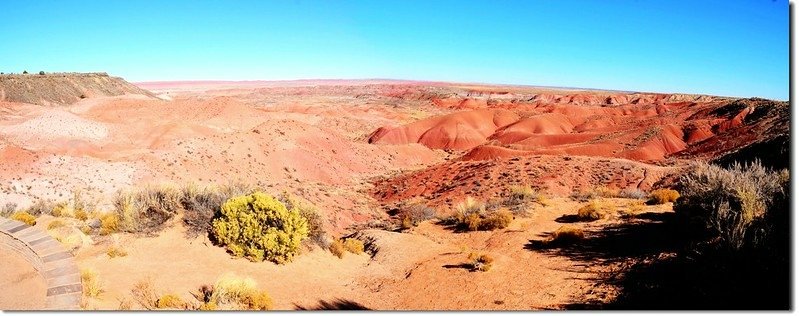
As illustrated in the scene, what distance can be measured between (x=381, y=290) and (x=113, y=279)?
4163 mm

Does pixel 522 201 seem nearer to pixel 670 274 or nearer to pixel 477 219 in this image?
pixel 477 219

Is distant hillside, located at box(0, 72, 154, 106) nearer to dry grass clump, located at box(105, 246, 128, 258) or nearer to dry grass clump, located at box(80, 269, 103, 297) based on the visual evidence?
dry grass clump, located at box(105, 246, 128, 258)

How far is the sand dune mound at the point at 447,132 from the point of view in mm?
45125

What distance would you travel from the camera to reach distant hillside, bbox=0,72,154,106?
3853cm

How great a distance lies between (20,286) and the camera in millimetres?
5629

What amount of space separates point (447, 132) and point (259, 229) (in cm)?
3877

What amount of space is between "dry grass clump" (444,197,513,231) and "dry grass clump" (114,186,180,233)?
7.12 m

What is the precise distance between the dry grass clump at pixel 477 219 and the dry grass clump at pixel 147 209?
7117 millimetres

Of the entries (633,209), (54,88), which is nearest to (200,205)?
(633,209)

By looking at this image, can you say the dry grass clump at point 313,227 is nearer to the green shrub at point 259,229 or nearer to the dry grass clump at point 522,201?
the green shrub at point 259,229

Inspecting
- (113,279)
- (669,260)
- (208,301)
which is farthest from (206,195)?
(669,260)

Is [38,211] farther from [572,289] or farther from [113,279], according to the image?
[572,289]

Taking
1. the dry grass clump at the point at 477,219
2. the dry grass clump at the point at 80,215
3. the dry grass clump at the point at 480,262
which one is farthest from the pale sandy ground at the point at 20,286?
the dry grass clump at the point at 477,219

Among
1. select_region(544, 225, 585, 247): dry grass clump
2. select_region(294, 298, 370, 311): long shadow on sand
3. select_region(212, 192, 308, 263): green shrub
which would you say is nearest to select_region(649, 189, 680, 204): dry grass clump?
select_region(544, 225, 585, 247): dry grass clump
